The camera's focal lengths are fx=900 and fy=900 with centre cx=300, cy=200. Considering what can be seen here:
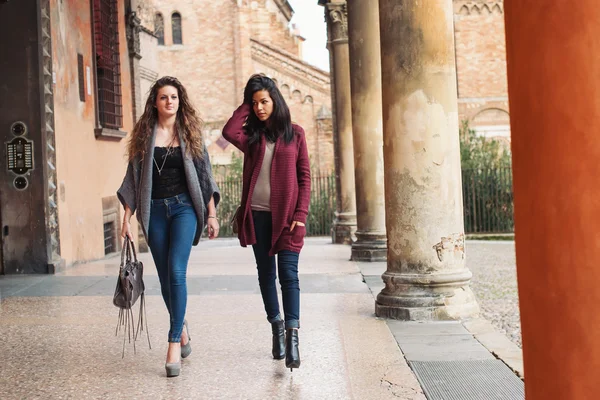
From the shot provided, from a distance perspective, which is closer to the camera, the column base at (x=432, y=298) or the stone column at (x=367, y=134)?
the column base at (x=432, y=298)

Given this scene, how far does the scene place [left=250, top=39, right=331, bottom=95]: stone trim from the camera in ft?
127

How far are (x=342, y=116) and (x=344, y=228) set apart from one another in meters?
2.04

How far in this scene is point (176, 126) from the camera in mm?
5293

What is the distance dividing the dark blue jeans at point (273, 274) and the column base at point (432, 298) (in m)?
1.70

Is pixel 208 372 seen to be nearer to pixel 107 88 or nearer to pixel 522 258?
pixel 522 258

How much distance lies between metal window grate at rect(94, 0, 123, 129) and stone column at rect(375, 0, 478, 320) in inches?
298

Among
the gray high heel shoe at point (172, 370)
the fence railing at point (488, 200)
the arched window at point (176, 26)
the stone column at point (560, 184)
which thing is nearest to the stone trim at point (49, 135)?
the gray high heel shoe at point (172, 370)

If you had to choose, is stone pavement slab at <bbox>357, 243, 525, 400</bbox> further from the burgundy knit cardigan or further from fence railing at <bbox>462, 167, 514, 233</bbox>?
fence railing at <bbox>462, 167, 514, 233</bbox>

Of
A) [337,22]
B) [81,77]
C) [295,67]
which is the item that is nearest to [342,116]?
[337,22]

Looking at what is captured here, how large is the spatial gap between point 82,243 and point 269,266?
7.41 m

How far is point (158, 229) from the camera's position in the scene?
5125 mm

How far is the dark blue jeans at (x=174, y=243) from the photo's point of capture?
197 inches

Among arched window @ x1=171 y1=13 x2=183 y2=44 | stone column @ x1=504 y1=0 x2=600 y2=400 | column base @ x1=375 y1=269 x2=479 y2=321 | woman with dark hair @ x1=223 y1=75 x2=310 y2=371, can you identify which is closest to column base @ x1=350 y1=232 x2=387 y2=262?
column base @ x1=375 y1=269 x2=479 y2=321

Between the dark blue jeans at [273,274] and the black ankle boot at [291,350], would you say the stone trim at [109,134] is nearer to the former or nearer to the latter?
the dark blue jeans at [273,274]
